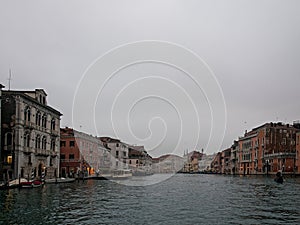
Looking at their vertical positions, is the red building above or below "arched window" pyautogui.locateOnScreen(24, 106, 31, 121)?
below

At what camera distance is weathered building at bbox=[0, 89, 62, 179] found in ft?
146

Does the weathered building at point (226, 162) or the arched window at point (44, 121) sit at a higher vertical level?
the arched window at point (44, 121)

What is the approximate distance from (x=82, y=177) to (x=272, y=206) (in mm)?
41804

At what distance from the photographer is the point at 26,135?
4738cm

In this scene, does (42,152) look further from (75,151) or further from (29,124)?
(75,151)

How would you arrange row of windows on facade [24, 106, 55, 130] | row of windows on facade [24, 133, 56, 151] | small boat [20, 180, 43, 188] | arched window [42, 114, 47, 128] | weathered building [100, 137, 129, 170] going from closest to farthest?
small boat [20, 180, 43, 188], row of windows on facade [24, 106, 55, 130], row of windows on facade [24, 133, 56, 151], arched window [42, 114, 47, 128], weathered building [100, 137, 129, 170]

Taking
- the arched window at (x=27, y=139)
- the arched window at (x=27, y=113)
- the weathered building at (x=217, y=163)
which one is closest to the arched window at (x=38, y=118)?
the arched window at (x=27, y=113)

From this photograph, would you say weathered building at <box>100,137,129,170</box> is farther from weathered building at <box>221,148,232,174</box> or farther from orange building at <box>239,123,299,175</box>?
weathered building at <box>221,148,232,174</box>

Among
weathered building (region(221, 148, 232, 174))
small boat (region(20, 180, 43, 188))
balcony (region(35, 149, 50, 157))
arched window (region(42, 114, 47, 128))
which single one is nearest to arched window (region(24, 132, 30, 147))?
balcony (region(35, 149, 50, 157))

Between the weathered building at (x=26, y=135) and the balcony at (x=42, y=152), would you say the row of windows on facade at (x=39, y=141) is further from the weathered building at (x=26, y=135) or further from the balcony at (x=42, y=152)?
the balcony at (x=42, y=152)

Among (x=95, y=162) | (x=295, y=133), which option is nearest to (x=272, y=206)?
(x=95, y=162)

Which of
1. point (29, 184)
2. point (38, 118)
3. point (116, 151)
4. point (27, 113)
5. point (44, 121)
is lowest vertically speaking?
point (29, 184)

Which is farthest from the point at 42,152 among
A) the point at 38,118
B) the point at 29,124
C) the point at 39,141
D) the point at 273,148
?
the point at 273,148

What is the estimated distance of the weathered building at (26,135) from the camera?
146ft
